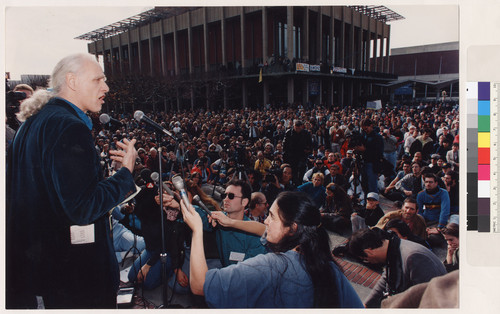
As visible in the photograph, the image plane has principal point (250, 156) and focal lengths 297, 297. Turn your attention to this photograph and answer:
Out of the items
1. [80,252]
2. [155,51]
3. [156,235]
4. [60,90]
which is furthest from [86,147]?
[155,51]

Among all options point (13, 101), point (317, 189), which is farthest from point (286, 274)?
point (317, 189)

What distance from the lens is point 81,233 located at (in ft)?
5.33

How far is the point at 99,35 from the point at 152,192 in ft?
5.69

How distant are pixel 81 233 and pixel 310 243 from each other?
123cm

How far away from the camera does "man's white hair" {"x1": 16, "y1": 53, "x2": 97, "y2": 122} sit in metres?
1.51

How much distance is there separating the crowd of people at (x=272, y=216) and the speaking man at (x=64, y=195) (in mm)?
15

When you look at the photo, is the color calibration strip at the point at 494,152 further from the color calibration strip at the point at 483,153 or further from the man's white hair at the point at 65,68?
the man's white hair at the point at 65,68

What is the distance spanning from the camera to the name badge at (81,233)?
1.62 m

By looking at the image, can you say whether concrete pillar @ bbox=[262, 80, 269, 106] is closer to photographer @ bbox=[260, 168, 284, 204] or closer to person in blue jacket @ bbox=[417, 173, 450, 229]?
photographer @ bbox=[260, 168, 284, 204]

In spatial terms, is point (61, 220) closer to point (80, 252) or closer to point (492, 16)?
point (80, 252)

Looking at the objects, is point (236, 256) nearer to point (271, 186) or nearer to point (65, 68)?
point (65, 68)

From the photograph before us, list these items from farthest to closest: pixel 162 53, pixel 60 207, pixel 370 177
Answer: pixel 162 53 → pixel 370 177 → pixel 60 207

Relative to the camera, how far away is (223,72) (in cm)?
618

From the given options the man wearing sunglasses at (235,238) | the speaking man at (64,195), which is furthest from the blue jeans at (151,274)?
the speaking man at (64,195)
